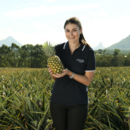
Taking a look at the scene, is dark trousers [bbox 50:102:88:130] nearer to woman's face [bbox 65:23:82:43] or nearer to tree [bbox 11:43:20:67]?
woman's face [bbox 65:23:82:43]

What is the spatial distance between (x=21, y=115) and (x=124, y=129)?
2.08 metres

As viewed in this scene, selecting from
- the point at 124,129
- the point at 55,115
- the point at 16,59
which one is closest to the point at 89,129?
the point at 124,129

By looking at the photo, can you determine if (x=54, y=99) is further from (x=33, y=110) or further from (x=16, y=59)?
(x=16, y=59)

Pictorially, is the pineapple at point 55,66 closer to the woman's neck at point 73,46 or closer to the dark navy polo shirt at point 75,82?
the dark navy polo shirt at point 75,82

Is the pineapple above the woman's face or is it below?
below

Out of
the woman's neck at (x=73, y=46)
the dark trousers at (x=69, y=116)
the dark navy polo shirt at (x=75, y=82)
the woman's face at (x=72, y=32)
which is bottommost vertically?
the dark trousers at (x=69, y=116)

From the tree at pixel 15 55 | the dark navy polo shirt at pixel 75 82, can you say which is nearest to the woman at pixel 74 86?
the dark navy polo shirt at pixel 75 82

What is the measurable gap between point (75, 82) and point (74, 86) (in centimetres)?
7

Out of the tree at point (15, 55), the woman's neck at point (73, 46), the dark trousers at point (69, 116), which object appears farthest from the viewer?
the tree at point (15, 55)

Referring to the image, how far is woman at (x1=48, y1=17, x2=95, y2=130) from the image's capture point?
87.3 inches

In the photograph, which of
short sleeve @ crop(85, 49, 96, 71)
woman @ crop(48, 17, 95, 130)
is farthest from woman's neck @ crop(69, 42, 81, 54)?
short sleeve @ crop(85, 49, 96, 71)

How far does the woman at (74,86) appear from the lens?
2217mm

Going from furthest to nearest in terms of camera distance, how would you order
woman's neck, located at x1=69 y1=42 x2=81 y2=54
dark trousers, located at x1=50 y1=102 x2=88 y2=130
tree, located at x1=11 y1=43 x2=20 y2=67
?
tree, located at x1=11 y1=43 x2=20 y2=67, woman's neck, located at x1=69 y1=42 x2=81 y2=54, dark trousers, located at x1=50 y1=102 x2=88 y2=130

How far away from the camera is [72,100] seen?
7.35 feet
